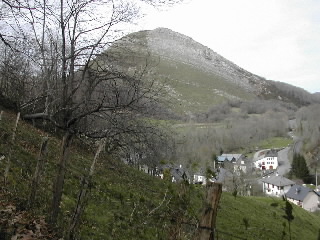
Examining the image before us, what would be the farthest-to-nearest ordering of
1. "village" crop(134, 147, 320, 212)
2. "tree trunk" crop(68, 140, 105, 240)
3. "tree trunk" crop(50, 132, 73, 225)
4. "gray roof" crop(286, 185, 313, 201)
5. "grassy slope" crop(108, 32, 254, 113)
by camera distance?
"grassy slope" crop(108, 32, 254, 113) < "gray roof" crop(286, 185, 313, 201) < "village" crop(134, 147, 320, 212) < "tree trunk" crop(50, 132, 73, 225) < "tree trunk" crop(68, 140, 105, 240)

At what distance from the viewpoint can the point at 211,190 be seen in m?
3.33

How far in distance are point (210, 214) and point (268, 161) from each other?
356 ft

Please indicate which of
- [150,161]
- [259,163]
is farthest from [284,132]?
[150,161]

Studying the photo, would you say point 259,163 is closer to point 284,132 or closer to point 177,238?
point 284,132

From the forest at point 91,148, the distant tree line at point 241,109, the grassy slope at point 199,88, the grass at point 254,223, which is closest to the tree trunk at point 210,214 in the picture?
the forest at point 91,148

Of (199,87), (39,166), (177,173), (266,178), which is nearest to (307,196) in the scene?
(266,178)

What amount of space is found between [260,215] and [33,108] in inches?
456

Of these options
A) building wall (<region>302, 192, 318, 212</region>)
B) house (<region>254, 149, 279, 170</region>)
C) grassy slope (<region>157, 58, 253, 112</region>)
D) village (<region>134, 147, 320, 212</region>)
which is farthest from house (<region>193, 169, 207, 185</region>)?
grassy slope (<region>157, 58, 253, 112</region>)

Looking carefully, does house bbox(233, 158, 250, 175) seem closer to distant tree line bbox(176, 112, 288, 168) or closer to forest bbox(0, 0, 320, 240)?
distant tree line bbox(176, 112, 288, 168)

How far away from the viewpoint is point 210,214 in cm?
327

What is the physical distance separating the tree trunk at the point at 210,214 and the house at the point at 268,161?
10662 cm

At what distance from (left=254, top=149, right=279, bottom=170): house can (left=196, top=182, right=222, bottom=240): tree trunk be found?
107m

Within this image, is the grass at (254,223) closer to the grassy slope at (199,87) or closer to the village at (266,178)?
the village at (266,178)

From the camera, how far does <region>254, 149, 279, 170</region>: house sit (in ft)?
345
